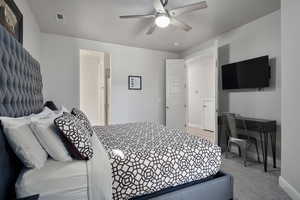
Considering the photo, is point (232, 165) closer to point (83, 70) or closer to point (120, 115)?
point (120, 115)

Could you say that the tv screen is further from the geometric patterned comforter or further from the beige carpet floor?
the geometric patterned comforter

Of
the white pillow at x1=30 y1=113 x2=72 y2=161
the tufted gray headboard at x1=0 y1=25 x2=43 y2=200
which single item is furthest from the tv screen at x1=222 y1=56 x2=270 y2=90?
the tufted gray headboard at x1=0 y1=25 x2=43 y2=200

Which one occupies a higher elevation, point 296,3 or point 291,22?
point 296,3

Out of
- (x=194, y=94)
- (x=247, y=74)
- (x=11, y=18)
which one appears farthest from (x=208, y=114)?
(x=11, y=18)

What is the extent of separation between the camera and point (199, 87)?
6328 millimetres

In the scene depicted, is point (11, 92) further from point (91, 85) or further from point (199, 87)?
point (199, 87)

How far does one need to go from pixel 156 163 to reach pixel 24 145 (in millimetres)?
927

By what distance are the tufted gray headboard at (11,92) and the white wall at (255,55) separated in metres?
3.47

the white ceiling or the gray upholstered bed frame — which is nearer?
the gray upholstered bed frame

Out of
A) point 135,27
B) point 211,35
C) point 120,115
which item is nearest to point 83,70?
point 120,115

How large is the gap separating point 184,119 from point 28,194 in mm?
4452

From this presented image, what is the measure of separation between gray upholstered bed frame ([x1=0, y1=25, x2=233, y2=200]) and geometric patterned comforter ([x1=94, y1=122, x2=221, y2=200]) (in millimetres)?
77

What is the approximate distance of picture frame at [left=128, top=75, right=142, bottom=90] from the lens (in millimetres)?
4762

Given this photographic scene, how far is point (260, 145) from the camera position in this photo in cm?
309
